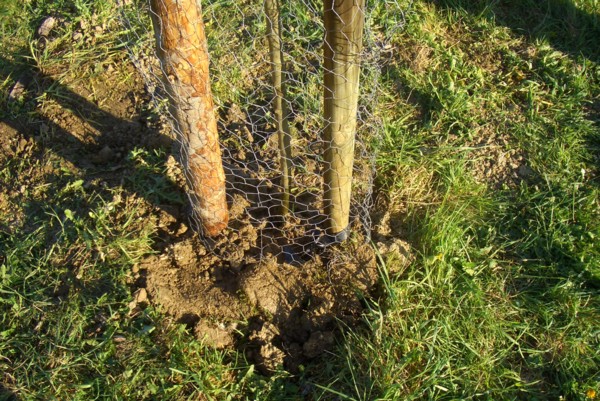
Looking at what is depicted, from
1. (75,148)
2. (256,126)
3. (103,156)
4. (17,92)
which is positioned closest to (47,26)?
(17,92)

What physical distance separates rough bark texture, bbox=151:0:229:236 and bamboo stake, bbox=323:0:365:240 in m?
0.47

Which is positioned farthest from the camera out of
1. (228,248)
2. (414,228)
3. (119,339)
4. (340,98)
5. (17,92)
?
(17,92)

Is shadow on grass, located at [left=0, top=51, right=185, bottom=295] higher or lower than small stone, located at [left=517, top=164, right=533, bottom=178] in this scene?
lower

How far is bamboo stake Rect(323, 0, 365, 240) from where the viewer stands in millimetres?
1798

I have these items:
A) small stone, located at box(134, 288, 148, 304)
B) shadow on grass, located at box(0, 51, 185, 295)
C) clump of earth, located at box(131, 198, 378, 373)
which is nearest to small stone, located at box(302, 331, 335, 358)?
clump of earth, located at box(131, 198, 378, 373)

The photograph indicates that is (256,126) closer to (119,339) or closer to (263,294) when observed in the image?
(263,294)

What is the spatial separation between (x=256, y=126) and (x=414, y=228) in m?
1.03

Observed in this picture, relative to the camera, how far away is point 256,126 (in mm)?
3178

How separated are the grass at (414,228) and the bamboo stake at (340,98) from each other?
1.14ft

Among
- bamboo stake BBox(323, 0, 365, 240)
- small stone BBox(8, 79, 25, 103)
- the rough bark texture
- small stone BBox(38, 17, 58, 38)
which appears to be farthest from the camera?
small stone BBox(38, 17, 58, 38)

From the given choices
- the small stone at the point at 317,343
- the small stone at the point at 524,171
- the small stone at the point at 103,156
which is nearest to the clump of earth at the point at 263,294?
the small stone at the point at 317,343

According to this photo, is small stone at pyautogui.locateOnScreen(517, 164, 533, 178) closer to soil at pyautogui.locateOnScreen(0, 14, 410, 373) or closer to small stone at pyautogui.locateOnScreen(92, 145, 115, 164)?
soil at pyautogui.locateOnScreen(0, 14, 410, 373)

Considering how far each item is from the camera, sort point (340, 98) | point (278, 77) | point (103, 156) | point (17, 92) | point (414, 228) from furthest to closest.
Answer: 1. point (17, 92)
2. point (103, 156)
3. point (414, 228)
4. point (278, 77)
5. point (340, 98)

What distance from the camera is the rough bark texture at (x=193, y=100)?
197 cm
